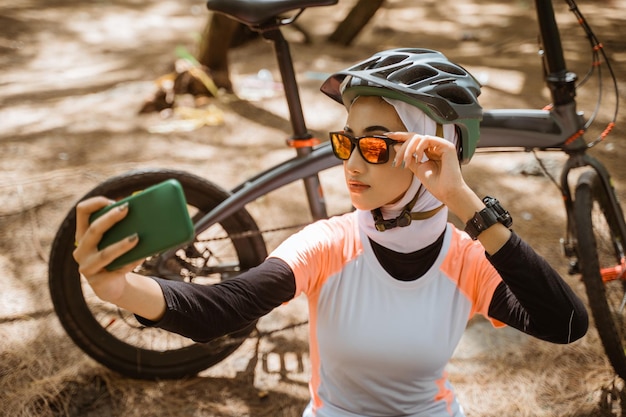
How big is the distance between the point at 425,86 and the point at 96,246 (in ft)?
3.46

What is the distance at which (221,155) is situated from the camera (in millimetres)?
4930

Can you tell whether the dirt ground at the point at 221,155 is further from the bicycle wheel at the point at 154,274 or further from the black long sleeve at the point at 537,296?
the black long sleeve at the point at 537,296

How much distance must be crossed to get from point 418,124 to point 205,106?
4.25 meters

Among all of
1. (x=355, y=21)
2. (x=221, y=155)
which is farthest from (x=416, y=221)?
(x=355, y=21)

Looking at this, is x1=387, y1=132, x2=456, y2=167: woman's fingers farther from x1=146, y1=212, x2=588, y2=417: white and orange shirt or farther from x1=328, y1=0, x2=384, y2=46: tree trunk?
x1=328, y1=0, x2=384, y2=46: tree trunk

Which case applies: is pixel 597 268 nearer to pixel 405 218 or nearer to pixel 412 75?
pixel 405 218

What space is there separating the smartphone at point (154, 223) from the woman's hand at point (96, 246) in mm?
15

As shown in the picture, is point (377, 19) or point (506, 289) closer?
point (506, 289)

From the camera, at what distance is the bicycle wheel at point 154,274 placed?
2748 millimetres

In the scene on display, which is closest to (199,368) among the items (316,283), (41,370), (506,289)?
(41,370)

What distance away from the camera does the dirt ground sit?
112 inches

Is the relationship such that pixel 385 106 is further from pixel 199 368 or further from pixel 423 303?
pixel 199 368

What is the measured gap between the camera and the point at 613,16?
7.82 m

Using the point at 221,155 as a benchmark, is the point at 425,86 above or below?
above
